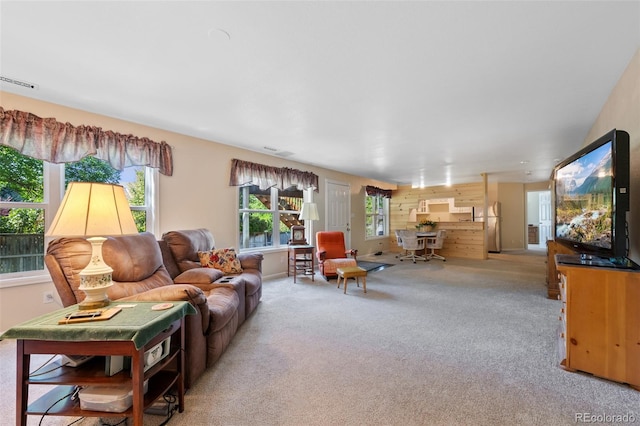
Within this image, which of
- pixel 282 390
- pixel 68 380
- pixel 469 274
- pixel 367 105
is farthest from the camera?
pixel 469 274

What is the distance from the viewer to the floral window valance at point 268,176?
4.48 m

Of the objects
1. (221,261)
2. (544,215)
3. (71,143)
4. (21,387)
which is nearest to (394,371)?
(21,387)

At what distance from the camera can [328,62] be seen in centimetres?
208

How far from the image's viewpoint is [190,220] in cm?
393

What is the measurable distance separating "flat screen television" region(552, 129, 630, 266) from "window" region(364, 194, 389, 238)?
548 centimetres

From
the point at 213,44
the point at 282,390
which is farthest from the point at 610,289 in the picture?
the point at 213,44

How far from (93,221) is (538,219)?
11684 mm

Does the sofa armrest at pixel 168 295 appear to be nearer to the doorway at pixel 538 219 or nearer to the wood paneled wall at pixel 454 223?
the wood paneled wall at pixel 454 223

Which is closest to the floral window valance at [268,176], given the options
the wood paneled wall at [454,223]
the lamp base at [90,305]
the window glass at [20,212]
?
the window glass at [20,212]

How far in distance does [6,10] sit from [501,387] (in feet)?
12.3

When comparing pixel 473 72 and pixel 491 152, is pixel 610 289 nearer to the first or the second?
pixel 473 72

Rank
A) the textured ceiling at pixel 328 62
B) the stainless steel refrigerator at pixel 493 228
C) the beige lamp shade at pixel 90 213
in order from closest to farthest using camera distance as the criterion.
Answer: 1. the beige lamp shade at pixel 90 213
2. the textured ceiling at pixel 328 62
3. the stainless steel refrigerator at pixel 493 228

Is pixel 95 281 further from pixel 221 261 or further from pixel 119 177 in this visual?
pixel 119 177

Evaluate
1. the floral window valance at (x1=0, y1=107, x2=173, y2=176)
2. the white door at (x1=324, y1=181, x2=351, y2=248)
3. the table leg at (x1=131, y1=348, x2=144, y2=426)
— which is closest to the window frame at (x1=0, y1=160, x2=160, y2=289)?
the floral window valance at (x1=0, y1=107, x2=173, y2=176)
